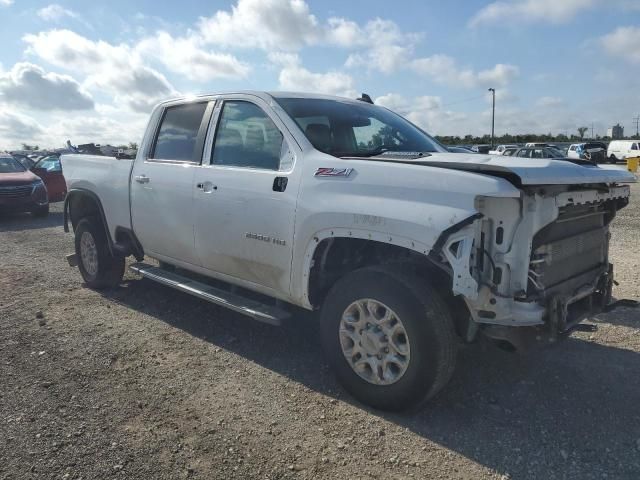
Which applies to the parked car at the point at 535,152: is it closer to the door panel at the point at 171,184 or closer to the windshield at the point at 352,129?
the windshield at the point at 352,129

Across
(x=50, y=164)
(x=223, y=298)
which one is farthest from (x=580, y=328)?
(x=50, y=164)

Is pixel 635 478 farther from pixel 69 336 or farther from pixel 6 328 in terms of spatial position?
pixel 6 328

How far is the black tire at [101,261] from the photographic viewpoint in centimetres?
587

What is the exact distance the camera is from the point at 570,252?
3.32m

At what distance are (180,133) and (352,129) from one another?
1.68 meters

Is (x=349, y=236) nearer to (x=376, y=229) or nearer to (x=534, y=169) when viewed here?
(x=376, y=229)

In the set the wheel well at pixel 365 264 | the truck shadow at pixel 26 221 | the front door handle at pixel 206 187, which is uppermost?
the front door handle at pixel 206 187

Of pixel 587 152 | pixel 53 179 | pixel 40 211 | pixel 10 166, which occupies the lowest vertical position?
pixel 40 211

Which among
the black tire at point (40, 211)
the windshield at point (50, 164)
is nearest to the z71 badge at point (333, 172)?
the black tire at point (40, 211)

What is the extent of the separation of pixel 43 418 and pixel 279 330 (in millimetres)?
2032

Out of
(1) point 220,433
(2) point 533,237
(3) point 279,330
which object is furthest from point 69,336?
(2) point 533,237

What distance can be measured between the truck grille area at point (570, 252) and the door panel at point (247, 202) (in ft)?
5.19

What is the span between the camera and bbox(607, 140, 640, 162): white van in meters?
39.7

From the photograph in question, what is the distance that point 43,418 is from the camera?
324 centimetres
